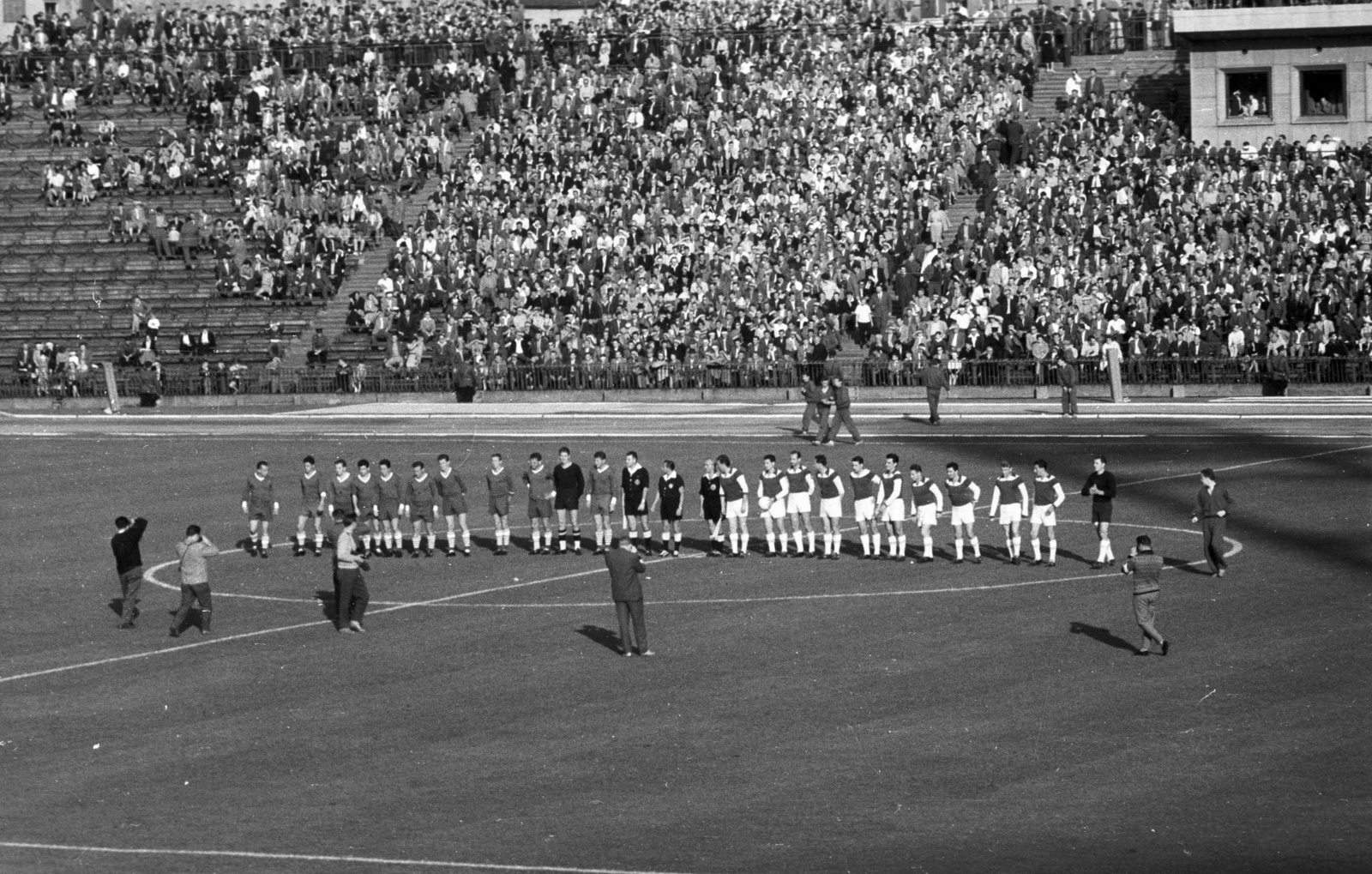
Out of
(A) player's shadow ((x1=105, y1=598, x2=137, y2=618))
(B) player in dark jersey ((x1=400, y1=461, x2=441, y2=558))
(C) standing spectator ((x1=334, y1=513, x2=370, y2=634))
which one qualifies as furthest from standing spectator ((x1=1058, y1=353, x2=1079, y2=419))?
(A) player's shadow ((x1=105, y1=598, x2=137, y2=618))

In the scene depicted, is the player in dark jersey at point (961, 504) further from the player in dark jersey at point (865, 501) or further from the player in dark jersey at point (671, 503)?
the player in dark jersey at point (671, 503)

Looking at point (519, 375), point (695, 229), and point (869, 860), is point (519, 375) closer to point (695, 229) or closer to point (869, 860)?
point (695, 229)

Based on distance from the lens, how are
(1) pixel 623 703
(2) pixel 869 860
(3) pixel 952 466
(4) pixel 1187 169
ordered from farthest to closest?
(4) pixel 1187 169 < (3) pixel 952 466 < (1) pixel 623 703 < (2) pixel 869 860

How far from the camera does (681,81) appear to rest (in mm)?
71000

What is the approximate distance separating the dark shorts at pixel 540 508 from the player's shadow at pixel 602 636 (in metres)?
6.39

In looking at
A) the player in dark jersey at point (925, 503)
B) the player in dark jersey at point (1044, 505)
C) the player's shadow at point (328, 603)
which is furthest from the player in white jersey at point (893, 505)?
the player's shadow at point (328, 603)

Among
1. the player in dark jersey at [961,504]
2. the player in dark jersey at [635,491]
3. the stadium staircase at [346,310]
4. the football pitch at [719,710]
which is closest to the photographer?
the football pitch at [719,710]

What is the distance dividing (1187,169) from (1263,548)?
85.3 feet

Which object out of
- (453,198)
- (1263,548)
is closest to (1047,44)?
(453,198)

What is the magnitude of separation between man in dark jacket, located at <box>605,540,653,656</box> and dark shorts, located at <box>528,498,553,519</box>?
27.1ft

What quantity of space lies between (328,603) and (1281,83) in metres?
41.0

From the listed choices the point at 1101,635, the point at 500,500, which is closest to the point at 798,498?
the point at 500,500

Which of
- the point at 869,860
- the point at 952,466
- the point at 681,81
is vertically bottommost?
the point at 869,860

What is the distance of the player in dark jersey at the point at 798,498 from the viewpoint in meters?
37.5
